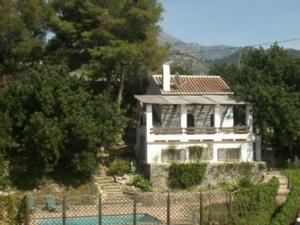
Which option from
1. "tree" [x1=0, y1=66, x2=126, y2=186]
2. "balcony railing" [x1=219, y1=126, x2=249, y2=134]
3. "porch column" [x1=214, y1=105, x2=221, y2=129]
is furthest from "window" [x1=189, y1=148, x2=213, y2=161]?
"tree" [x1=0, y1=66, x2=126, y2=186]

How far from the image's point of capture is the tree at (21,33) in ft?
123

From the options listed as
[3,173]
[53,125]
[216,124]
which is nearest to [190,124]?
[216,124]

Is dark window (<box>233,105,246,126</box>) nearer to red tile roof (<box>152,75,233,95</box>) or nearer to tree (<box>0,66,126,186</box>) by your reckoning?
red tile roof (<box>152,75,233,95</box>)

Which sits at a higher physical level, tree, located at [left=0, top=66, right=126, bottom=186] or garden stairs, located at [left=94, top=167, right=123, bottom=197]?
tree, located at [left=0, top=66, right=126, bottom=186]

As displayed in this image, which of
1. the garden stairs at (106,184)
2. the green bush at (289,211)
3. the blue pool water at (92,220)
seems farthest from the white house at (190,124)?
the blue pool water at (92,220)

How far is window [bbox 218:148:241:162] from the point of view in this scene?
123ft

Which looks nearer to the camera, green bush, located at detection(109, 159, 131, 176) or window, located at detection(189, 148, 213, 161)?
green bush, located at detection(109, 159, 131, 176)

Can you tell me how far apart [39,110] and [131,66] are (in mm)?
7509

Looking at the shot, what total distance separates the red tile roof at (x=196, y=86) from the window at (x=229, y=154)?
4.75 m

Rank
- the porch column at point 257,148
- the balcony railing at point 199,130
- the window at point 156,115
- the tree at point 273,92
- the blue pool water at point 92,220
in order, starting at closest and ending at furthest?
the blue pool water at point 92,220, the balcony railing at point 199,130, the tree at point 273,92, the porch column at point 257,148, the window at point 156,115

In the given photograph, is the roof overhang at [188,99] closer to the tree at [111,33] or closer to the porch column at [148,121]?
the porch column at [148,121]

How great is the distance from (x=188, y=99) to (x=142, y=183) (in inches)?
267

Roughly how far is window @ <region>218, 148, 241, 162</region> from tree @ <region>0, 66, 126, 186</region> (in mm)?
6626

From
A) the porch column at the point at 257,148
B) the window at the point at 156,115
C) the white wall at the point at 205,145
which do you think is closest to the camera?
the white wall at the point at 205,145
